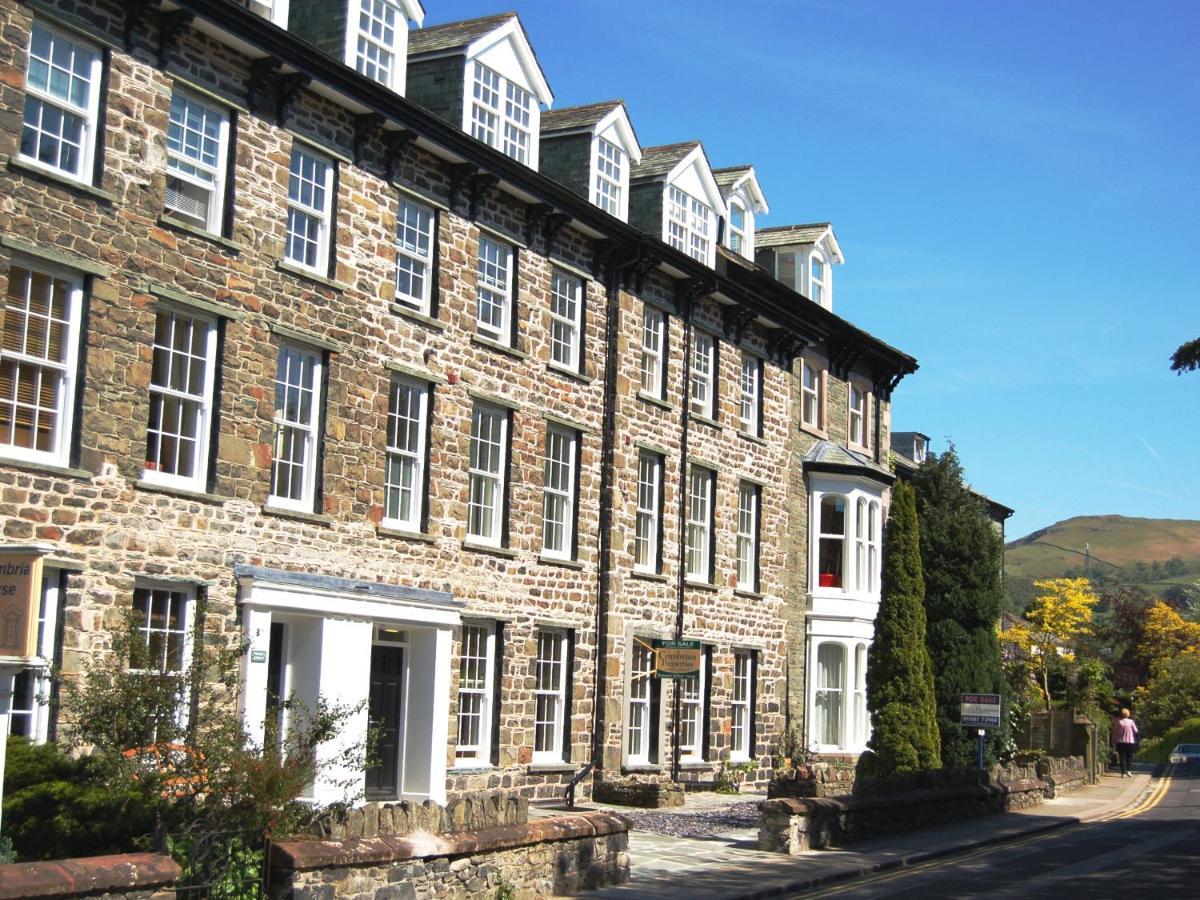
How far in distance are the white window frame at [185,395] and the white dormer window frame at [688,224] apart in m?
12.6

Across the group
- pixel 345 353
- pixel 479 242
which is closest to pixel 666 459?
pixel 479 242

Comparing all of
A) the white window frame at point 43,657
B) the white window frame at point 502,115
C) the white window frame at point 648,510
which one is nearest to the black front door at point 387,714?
the white window frame at point 43,657

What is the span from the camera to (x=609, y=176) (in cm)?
2736

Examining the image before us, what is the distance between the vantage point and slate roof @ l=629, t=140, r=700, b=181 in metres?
29.3

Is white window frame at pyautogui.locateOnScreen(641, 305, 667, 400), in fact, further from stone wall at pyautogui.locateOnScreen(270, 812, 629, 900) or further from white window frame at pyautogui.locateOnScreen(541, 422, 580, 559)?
stone wall at pyautogui.locateOnScreen(270, 812, 629, 900)

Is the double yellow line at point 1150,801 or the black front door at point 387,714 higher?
the black front door at point 387,714

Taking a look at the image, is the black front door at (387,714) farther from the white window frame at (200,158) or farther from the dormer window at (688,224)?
the dormer window at (688,224)

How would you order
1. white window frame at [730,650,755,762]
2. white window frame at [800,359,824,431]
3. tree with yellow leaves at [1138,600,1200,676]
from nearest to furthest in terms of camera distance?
1. white window frame at [730,650,755,762]
2. white window frame at [800,359,824,431]
3. tree with yellow leaves at [1138,600,1200,676]

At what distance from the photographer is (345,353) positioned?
804 inches

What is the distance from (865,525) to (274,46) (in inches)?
773

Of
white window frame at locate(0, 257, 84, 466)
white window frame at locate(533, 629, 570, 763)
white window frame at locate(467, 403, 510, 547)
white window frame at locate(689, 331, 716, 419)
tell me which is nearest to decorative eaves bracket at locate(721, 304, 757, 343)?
white window frame at locate(689, 331, 716, 419)

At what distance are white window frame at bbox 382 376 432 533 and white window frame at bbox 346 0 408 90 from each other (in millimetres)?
4584

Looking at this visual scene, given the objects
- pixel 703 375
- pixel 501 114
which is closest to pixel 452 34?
pixel 501 114

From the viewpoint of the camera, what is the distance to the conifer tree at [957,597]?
33.0 m
